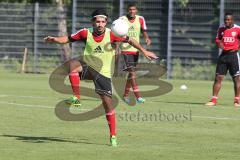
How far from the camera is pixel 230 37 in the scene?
20.1 metres

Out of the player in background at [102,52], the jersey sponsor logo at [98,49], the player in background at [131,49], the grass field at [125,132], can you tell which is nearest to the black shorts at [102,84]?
the player in background at [102,52]

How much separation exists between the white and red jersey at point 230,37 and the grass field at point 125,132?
5.17ft

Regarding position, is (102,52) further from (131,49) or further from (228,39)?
(131,49)

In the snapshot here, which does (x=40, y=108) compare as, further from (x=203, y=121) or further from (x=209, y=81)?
(x=209, y=81)

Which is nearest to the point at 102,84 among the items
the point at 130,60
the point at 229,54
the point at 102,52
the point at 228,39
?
the point at 102,52

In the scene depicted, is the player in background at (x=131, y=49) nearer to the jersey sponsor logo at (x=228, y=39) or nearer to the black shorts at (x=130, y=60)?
the black shorts at (x=130, y=60)

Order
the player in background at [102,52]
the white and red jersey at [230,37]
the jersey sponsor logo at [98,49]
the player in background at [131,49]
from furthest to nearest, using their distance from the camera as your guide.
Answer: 1. the player in background at [131,49]
2. the white and red jersey at [230,37]
3. the jersey sponsor logo at [98,49]
4. the player in background at [102,52]

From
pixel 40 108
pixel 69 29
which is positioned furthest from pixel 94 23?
pixel 69 29

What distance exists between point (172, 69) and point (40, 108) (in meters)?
17.0

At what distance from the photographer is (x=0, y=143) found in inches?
490

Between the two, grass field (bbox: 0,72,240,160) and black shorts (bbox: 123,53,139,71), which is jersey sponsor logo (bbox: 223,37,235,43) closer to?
grass field (bbox: 0,72,240,160)

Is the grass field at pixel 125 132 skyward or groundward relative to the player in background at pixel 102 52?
groundward

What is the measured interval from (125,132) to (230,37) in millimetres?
6664

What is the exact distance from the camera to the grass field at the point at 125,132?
11555mm
